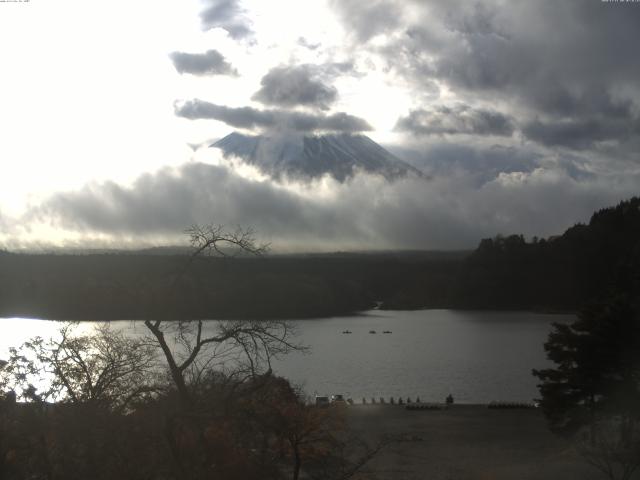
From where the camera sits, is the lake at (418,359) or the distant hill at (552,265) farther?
the distant hill at (552,265)

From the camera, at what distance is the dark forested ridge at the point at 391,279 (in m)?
77.4

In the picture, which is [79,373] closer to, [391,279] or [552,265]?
[552,265]

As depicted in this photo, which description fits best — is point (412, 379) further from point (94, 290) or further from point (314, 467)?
point (94, 290)

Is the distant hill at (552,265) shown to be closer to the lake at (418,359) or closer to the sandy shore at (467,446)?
the lake at (418,359)

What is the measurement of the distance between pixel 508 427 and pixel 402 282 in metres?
132

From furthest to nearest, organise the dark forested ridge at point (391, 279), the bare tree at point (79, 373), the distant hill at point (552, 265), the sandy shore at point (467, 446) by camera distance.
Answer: the distant hill at point (552, 265), the dark forested ridge at point (391, 279), the sandy shore at point (467, 446), the bare tree at point (79, 373)

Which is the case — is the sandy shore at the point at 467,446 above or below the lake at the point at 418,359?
above

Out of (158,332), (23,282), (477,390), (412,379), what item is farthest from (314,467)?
(23,282)

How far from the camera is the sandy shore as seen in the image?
18.2 meters

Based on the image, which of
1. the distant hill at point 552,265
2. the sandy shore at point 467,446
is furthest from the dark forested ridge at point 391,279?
the sandy shore at point 467,446

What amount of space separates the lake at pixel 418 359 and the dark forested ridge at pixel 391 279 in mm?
4712

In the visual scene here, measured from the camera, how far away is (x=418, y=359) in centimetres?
5634

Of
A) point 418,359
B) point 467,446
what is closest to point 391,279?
point 418,359

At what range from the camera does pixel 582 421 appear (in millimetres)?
17938
